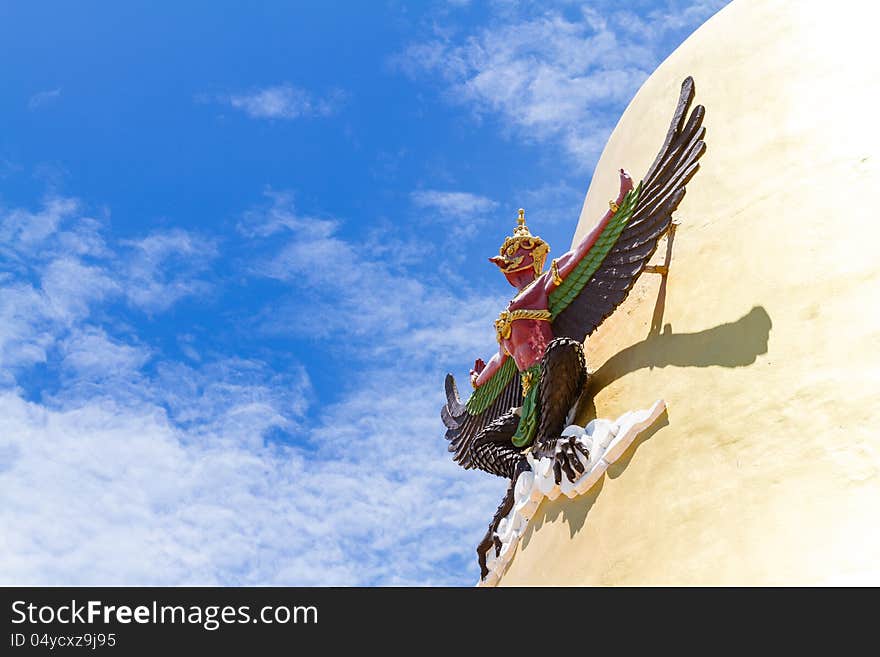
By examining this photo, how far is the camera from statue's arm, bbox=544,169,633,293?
322 inches

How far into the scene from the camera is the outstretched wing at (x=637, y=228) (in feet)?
25.8

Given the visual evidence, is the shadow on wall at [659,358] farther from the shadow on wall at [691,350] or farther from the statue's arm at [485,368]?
the statue's arm at [485,368]

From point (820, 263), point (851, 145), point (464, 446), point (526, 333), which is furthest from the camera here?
point (464, 446)

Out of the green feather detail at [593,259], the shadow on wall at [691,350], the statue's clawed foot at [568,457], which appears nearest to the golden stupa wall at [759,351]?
the shadow on wall at [691,350]

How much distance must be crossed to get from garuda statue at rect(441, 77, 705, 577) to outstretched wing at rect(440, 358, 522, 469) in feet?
0.04

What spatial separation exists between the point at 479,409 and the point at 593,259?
6.07ft

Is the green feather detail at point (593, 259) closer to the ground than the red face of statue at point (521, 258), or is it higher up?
closer to the ground

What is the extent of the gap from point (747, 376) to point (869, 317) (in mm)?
728

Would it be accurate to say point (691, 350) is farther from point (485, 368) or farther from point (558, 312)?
point (485, 368)

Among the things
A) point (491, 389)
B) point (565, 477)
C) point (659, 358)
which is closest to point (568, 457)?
point (565, 477)

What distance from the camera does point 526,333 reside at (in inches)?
343
